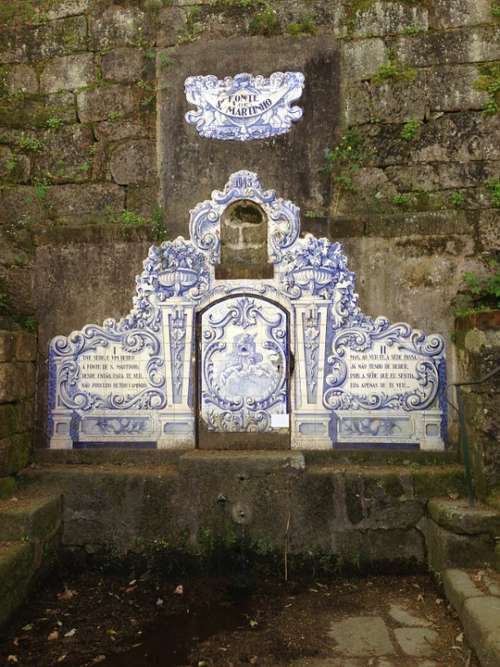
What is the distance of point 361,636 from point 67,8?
5630mm

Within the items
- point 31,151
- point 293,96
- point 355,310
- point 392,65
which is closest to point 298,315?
point 355,310

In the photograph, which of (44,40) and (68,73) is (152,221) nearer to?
(68,73)

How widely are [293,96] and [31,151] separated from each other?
2.38 meters

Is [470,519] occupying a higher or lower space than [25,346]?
lower

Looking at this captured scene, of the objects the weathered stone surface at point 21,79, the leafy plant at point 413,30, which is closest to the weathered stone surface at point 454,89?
the leafy plant at point 413,30

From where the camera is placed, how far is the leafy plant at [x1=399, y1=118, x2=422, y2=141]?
16.5 feet

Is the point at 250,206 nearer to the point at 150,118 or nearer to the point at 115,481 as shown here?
the point at 150,118

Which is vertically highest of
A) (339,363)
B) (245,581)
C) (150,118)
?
(150,118)

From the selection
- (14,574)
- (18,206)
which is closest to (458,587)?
(14,574)

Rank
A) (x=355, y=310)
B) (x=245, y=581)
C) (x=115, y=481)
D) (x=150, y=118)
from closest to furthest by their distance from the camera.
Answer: (x=245, y=581) < (x=115, y=481) < (x=355, y=310) < (x=150, y=118)

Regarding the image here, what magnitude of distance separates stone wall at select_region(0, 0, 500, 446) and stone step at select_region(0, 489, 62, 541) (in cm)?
111

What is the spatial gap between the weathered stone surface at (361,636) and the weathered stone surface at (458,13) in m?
4.68

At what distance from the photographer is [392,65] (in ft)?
16.8

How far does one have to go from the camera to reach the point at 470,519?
12.9 ft
